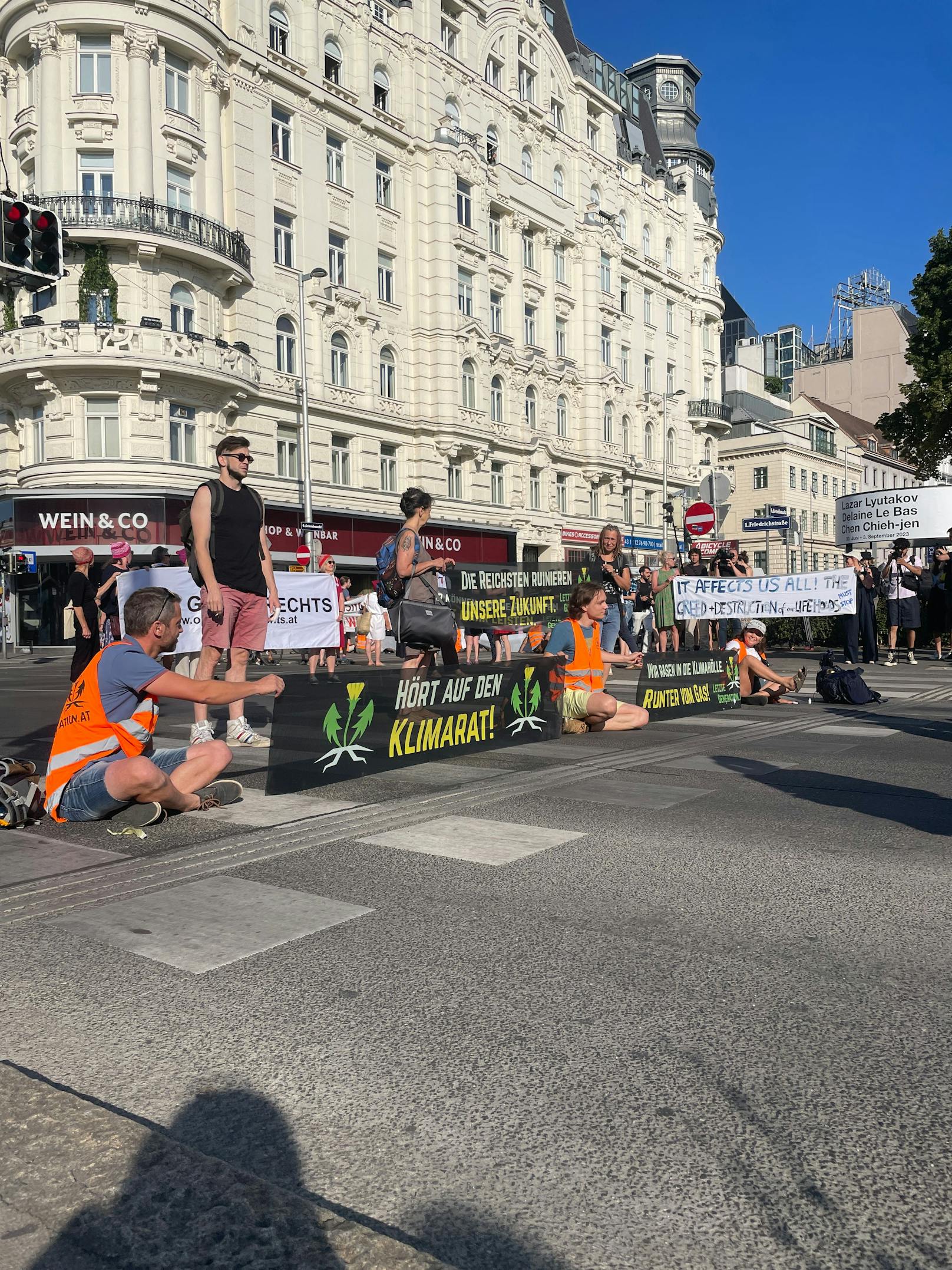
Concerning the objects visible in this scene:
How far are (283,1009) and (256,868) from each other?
5.68 ft

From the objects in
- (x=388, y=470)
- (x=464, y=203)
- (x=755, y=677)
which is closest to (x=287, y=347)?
(x=388, y=470)

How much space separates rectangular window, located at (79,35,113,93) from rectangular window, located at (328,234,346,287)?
8.82 m

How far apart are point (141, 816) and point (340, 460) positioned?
3276cm

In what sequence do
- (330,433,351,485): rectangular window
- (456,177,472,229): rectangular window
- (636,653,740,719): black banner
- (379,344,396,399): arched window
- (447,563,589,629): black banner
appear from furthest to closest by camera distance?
(456,177,472,229): rectangular window < (379,344,396,399): arched window < (330,433,351,485): rectangular window < (447,563,589,629): black banner < (636,653,740,719): black banner

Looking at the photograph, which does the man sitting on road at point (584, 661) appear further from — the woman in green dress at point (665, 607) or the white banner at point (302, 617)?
the woman in green dress at point (665, 607)

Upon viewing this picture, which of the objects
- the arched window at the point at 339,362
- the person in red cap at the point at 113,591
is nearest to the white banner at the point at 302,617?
the person in red cap at the point at 113,591

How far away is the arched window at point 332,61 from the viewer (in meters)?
36.4

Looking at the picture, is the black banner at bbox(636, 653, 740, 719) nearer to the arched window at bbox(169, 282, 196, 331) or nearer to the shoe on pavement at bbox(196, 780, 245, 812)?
the shoe on pavement at bbox(196, 780, 245, 812)

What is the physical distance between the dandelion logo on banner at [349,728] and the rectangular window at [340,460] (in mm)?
30238

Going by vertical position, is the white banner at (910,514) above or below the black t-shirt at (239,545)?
above

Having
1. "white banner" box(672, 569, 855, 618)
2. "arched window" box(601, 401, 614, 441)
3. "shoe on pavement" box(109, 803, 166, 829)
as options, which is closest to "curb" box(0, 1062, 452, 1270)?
"shoe on pavement" box(109, 803, 166, 829)

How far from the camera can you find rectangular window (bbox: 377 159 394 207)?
39.1 metres

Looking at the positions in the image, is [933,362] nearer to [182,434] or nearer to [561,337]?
[561,337]

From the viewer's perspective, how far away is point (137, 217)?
1172 inches
